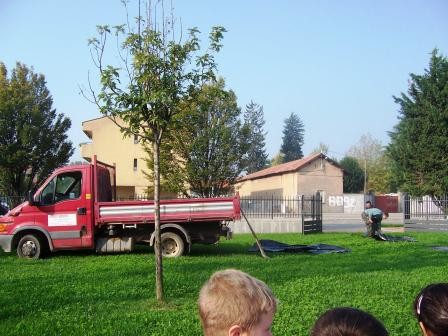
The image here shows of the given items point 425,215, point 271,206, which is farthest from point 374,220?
point 425,215

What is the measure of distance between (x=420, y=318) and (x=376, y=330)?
753 mm

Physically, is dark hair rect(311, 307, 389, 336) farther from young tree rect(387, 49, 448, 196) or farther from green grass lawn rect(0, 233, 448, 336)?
young tree rect(387, 49, 448, 196)

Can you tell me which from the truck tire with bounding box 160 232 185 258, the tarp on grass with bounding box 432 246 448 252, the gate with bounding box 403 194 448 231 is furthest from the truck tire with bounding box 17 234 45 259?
the gate with bounding box 403 194 448 231

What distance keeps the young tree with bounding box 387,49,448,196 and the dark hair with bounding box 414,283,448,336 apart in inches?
1399

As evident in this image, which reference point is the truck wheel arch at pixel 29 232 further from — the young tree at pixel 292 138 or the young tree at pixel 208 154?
the young tree at pixel 292 138

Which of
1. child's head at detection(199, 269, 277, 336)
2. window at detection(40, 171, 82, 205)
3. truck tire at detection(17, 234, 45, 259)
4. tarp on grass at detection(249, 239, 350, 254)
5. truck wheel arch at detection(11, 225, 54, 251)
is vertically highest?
window at detection(40, 171, 82, 205)

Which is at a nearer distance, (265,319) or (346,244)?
(265,319)

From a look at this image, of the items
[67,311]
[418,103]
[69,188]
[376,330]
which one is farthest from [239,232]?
[376,330]

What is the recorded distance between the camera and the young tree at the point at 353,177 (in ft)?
255

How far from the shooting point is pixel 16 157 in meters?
31.2

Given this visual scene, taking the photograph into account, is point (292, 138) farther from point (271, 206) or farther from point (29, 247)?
point (29, 247)

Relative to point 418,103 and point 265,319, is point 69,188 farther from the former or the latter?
point 418,103

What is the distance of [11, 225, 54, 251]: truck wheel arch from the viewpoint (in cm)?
1395

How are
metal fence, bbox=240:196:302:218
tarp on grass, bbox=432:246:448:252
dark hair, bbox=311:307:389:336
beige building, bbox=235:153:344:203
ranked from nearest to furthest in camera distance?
dark hair, bbox=311:307:389:336 → tarp on grass, bbox=432:246:448:252 → metal fence, bbox=240:196:302:218 → beige building, bbox=235:153:344:203
